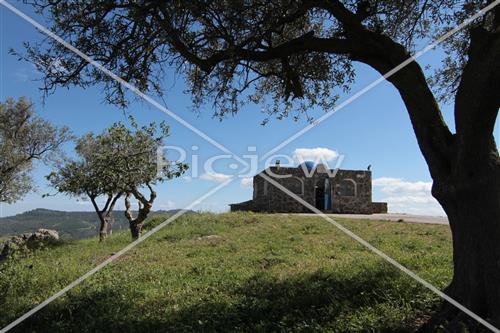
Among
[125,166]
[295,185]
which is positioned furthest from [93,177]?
[295,185]

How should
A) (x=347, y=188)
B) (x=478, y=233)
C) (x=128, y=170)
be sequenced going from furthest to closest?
(x=347, y=188) < (x=128, y=170) < (x=478, y=233)

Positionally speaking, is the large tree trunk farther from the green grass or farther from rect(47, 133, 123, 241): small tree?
rect(47, 133, 123, 241): small tree

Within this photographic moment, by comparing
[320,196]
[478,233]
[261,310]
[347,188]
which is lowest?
[261,310]

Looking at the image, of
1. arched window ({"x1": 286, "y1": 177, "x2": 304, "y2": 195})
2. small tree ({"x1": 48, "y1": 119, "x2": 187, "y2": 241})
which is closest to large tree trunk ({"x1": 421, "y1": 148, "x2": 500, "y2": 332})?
small tree ({"x1": 48, "y1": 119, "x2": 187, "y2": 241})

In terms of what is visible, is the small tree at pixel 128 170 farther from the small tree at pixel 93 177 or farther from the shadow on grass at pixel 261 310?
the shadow on grass at pixel 261 310

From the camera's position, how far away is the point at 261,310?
610 cm

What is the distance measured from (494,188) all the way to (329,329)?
2.55 m

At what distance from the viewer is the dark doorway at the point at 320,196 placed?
27094 mm

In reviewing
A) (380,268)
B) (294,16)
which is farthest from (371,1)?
(380,268)

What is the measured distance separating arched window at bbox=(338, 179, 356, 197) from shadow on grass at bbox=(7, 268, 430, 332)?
Result: 19587 mm

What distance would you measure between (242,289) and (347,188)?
813 inches

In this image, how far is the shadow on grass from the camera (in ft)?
17.5

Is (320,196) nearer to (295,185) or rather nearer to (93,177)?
(295,185)

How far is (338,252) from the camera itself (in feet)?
37.0
